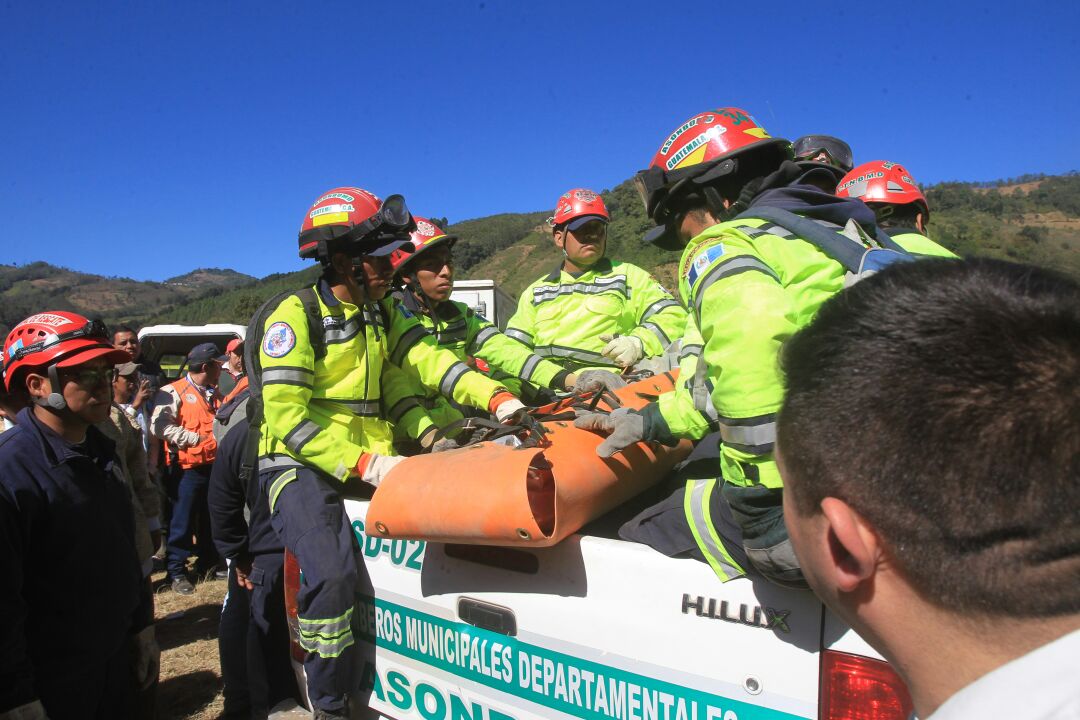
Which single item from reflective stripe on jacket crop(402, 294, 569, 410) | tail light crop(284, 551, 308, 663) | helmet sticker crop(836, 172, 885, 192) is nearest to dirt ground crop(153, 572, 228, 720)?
tail light crop(284, 551, 308, 663)

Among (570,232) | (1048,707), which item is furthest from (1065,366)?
(570,232)

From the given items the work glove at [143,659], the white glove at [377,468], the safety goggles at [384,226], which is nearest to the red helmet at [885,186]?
the safety goggles at [384,226]

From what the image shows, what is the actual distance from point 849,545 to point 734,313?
1074mm

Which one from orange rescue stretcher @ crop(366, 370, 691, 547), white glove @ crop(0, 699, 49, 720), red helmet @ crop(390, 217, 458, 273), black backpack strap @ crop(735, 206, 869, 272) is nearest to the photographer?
black backpack strap @ crop(735, 206, 869, 272)

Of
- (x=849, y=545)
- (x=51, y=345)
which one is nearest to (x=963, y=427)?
(x=849, y=545)

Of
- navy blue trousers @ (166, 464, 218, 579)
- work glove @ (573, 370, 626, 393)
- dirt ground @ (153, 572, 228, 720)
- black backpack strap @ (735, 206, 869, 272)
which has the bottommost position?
dirt ground @ (153, 572, 228, 720)

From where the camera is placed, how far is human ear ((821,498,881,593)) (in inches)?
30.9

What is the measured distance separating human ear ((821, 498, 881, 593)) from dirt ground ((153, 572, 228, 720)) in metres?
4.64

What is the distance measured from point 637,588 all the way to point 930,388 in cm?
134

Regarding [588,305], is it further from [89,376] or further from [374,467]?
[89,376]

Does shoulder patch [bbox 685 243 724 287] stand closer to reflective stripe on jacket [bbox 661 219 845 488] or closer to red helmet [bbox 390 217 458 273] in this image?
reflective stripe on jacket [bbox 661 219 845 488]

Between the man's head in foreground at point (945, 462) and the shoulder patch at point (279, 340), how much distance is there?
2510mm

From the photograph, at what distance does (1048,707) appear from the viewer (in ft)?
2.12

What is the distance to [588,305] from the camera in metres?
4.93
